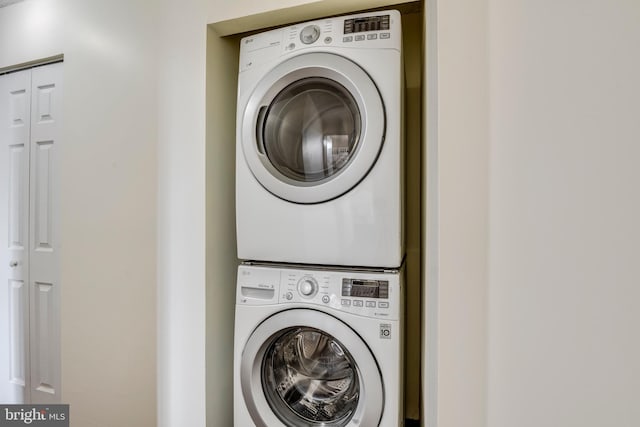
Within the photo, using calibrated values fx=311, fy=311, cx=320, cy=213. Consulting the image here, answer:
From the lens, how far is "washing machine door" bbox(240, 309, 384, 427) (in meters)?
1.17

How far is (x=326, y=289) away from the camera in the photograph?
3.81 feet

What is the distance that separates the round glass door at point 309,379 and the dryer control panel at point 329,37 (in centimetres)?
108

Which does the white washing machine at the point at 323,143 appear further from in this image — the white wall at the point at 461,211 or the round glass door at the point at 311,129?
the white wall at the point at 461,211

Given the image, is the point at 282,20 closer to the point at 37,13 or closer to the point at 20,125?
the point at 37,13

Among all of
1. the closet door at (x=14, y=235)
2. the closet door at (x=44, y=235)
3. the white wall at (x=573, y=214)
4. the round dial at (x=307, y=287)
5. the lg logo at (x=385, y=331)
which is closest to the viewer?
the white wall at (x=573, y=214)

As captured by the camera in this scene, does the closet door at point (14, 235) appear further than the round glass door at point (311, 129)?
Yes

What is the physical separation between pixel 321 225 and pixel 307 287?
24 cm

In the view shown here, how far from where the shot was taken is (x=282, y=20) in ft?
4.21

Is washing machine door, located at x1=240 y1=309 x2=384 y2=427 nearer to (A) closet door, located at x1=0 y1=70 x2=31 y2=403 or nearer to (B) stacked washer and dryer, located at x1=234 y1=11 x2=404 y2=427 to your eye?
(B) stacked washer and dryer, located at x1=234 y1=11 x2=404 y2=427

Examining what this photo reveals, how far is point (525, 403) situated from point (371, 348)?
62 centimetres

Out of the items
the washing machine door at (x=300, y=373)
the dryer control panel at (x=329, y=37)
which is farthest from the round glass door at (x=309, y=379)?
the dryer control panel at (x=329, y=37)

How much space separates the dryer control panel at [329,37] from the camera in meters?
1.12

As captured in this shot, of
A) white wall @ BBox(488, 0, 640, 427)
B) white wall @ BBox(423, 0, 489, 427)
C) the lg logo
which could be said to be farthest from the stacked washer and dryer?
white wall @ BBox(488, 0, 640, 427)

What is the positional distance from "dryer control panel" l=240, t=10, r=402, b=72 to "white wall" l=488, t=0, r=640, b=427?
548mm
